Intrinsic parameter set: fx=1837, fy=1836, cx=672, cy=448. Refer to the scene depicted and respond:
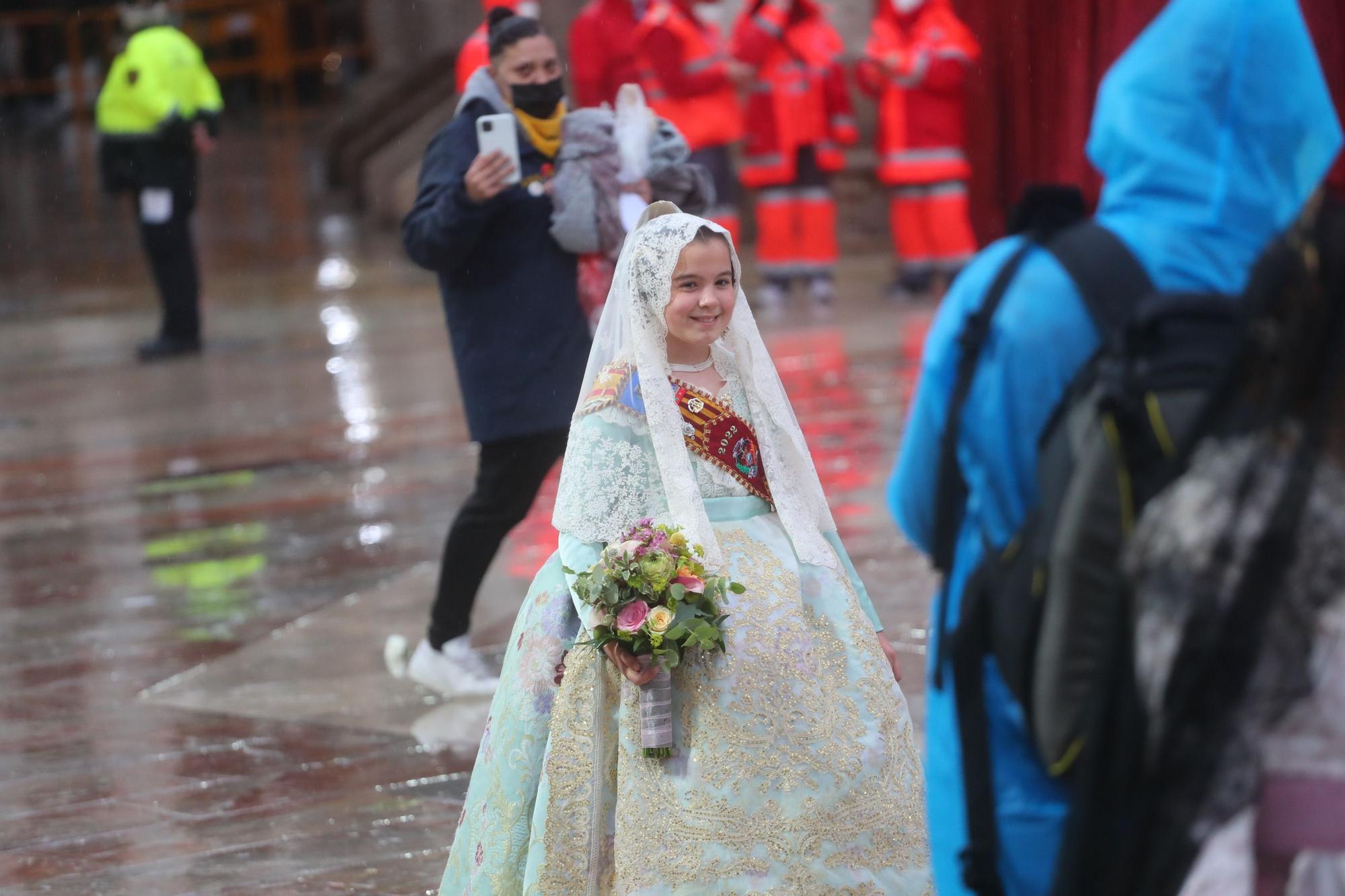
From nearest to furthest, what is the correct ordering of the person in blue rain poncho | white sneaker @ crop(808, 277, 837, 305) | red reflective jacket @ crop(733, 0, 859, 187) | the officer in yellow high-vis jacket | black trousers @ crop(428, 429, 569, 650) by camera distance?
the person in blue rain poncho < black trousers @ crop(428, 429, 569, 650) < the officer in yellow high-vis jacket < red reflective jacket @ crop(733, 0, 859, 187) < white sneaker @ crop(808, 277, 837, 305)

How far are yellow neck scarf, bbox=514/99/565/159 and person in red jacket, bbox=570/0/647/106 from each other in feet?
24.3

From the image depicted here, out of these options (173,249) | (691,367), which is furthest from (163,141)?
(691,367)

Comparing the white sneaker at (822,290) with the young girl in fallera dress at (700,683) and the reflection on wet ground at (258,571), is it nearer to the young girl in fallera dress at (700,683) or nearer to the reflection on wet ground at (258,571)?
the reflection on wet ground at (258,571)

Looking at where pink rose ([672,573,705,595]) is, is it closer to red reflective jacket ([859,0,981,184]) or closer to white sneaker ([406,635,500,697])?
white sneaker ([406,635,500,697])

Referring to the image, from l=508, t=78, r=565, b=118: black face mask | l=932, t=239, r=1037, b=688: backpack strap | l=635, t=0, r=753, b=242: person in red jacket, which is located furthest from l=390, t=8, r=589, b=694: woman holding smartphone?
l=635, t=0, r=753, b=242: person in red jacket

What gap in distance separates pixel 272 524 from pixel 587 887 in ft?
15.7

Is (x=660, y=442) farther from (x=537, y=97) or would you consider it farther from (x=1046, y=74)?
(x=1046, y=74)

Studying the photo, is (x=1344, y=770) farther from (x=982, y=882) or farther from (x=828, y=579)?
(x=828, y=579)

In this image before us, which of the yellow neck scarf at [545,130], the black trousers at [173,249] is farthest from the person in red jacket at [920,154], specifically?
the yellow neck scarf at [545,130]

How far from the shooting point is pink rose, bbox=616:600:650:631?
3.15 m

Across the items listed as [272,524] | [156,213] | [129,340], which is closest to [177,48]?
[156,213]

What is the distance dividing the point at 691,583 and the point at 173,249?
392 inches

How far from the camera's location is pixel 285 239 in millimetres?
19062

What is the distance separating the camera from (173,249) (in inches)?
488
